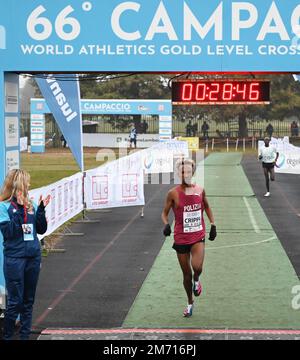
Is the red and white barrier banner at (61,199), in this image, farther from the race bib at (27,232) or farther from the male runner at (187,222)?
the race bib at (27,232)

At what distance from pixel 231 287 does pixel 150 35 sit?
4.40 meters

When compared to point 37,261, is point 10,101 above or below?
above

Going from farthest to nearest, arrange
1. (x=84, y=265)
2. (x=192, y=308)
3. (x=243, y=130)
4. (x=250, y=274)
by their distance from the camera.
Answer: (x=243, y=130)
(x=84, y=265)
(x=250, y=274)
(x=192, y=308)

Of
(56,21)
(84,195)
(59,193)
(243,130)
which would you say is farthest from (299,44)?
(243,130)

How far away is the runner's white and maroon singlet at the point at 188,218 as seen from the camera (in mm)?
10000

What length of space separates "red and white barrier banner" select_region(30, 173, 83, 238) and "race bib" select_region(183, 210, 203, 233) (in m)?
4.28

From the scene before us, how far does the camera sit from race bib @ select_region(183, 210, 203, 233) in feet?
32.8

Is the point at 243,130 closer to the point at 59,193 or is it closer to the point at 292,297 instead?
the point at 59,193

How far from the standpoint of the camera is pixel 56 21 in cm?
945

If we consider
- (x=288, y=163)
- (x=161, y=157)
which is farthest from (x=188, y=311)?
(x=288, y=163)

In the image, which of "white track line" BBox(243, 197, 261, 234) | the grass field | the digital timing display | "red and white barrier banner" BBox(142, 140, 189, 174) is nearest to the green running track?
"white track line" BBox(243, 197, 261, 234)

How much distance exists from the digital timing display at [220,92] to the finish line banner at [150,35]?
2.22 feet

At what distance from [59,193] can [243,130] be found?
57.6 metres

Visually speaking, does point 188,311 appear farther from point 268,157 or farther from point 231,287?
point 268,157
